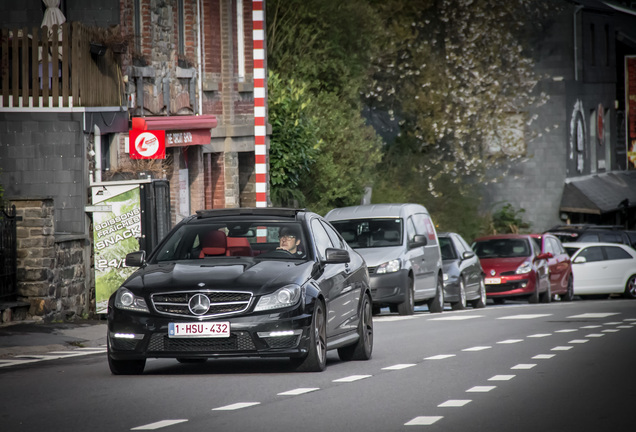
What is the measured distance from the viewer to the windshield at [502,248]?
33.7 m

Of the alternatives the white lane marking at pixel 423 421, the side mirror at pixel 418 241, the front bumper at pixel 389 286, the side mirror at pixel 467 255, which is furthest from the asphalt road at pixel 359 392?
the side mirror at pixel 467 255

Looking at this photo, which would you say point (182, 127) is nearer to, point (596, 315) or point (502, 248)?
point (596, 315)

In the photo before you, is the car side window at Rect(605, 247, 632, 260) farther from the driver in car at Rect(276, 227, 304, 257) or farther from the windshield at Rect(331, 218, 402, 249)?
the driver in car at Rect(276, 227, 304, 257)

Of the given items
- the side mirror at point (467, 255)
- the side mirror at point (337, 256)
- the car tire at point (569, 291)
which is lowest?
the car tire at point (569, 291)

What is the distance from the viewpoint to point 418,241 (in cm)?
2492

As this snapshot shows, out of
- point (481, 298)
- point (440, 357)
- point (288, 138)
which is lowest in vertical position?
point (481, 298)

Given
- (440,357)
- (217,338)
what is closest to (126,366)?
(217,338)

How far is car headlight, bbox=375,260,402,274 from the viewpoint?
24.2 metres

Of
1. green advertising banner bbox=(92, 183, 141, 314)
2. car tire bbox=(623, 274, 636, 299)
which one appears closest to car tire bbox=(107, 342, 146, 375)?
green advertising banner bbox=(92, 183, 141, 314)

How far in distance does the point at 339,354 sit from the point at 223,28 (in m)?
17.3

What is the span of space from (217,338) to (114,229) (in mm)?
9670

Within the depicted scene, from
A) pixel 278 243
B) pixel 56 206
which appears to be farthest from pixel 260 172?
pixel 278 243

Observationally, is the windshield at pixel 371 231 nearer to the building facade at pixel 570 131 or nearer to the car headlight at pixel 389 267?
the car headlight at pixel 389 267

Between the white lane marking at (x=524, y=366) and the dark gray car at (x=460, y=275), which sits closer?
the white lane marking at (x=524, y=366)
